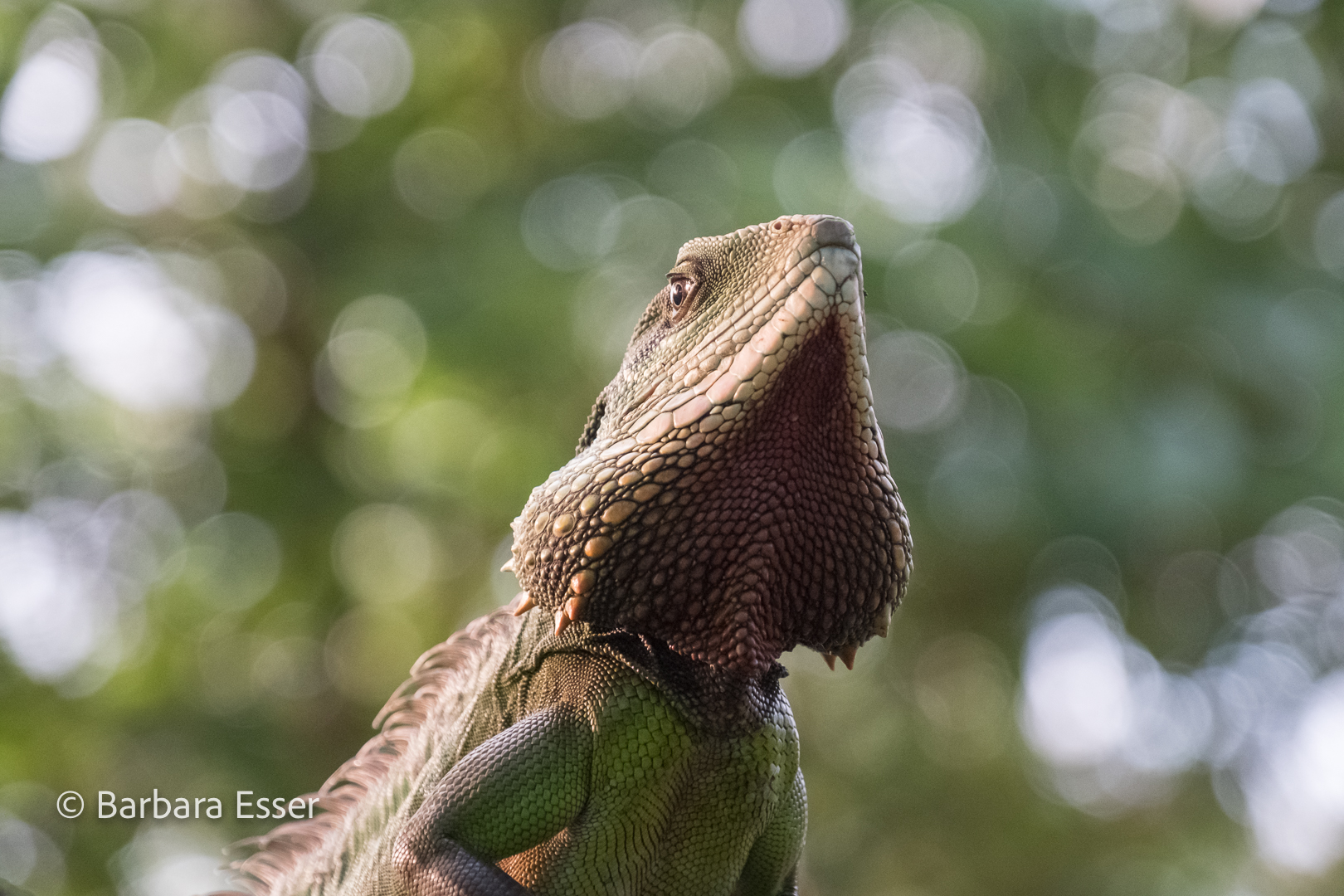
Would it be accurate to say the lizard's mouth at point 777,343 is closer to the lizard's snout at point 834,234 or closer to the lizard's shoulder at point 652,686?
the lizard's snout at point 834,234

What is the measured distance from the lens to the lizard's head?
71.8 inches

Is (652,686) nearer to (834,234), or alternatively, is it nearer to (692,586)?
(692,586)

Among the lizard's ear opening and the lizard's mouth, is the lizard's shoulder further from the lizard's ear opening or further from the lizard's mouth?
the lizard's ear opening

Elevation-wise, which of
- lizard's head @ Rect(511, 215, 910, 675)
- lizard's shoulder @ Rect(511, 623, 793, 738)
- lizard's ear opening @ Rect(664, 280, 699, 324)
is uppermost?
lizard's ear opening @ Rect(664, 280, 699, 324)

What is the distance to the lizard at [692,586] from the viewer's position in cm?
183

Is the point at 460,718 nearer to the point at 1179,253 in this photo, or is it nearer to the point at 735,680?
Answer: the point at 735,680

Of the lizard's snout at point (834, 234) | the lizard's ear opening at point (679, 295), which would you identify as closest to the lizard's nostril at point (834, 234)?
the lizard's snout at point (834, 234)

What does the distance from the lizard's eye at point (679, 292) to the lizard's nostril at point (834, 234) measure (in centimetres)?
30

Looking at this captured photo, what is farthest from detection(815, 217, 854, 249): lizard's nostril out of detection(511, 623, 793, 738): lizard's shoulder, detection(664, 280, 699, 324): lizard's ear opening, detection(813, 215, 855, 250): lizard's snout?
detection(511, 623, 793, 738): lizard's shoulder

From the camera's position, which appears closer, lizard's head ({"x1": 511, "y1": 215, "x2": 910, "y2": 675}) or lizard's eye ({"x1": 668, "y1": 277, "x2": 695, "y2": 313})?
lizard's head ({"x1": 511, "y1": 215, "x2": 910, "y2": 675})

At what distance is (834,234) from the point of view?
6.11ft

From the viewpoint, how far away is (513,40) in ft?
28.9

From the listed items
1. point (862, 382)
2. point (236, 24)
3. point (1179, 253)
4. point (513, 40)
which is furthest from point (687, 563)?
point (236, 24)

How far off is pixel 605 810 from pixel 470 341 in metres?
5.56
